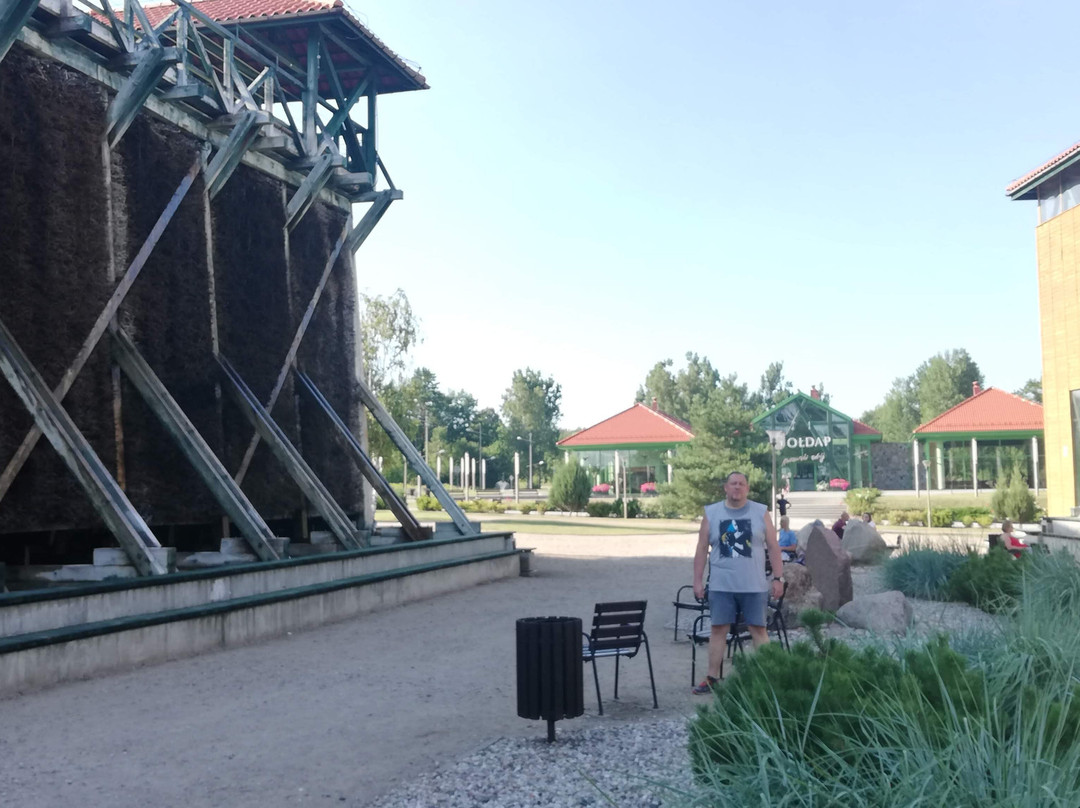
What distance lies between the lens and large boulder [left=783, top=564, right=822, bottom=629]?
10.8 meters

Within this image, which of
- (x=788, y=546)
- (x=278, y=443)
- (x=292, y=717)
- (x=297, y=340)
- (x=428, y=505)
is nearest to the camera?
(x=292, y=717)

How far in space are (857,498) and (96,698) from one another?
3183 centimetres

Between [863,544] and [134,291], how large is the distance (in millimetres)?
13552

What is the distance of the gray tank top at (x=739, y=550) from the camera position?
23.5 feet

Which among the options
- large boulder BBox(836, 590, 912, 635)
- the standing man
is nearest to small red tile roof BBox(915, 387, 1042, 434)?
large boulder BBox(836, 590, 912, 635)

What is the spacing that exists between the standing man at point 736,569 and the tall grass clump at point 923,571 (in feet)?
22.2

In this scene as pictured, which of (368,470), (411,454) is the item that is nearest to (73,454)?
(368,470)

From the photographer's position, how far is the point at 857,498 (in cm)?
3572

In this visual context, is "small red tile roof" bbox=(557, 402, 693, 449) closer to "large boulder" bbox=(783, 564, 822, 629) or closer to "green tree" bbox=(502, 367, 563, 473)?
"green tree" bbox=(502, 367, 563, 473)

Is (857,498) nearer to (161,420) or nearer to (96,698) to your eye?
(161,420)

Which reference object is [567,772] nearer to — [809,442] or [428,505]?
[428,505]

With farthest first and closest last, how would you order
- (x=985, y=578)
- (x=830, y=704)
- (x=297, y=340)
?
(x=297, y=340) → (x=985, y=578) → (x=830, y=704)

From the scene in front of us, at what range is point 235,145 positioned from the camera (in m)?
13.7

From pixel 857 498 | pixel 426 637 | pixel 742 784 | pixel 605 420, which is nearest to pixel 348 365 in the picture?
pixel 426 637
